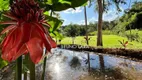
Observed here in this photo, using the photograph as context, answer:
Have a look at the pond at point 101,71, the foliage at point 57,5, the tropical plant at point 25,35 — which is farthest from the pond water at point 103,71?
the tropical plant at point 25,35

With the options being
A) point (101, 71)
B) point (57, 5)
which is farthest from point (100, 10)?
point (57, 5)

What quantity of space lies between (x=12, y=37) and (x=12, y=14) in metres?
0.07

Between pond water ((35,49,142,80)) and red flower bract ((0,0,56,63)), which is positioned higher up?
red flower bract ((0,0,56,63))

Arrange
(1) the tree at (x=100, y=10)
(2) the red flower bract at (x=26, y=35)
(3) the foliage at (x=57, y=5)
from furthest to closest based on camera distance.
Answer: (1) the tree at (x=100, y=10)
(3) the foliage at (x=57, y=5)
(2) the red flower bract at (x=26, y=35)

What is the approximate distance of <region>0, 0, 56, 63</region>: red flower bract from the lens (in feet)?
2.30

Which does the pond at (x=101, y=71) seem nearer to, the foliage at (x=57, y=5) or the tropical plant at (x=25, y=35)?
the foliage at (x=57, y=5)

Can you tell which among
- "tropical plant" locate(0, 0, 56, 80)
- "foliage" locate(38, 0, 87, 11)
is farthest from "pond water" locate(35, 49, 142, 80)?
"tropical plant" locate(0, 0, 56, 80)

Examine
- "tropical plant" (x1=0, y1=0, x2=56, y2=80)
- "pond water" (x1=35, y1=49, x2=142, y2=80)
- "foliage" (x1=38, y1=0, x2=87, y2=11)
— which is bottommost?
"pond water" (x1=35, y1=49, x2=142, y2=80)

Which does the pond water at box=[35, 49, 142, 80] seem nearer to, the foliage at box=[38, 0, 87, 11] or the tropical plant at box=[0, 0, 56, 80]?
the foliage at box=[38, 0, 87, 11]

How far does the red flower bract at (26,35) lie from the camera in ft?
2.30

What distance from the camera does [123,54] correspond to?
1577 cm

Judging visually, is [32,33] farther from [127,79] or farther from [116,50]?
[116,50]

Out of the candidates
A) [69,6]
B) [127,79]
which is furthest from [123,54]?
[69,6]

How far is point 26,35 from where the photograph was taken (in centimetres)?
73
